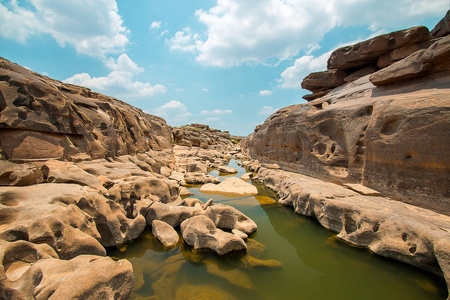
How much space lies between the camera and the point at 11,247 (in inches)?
92.0

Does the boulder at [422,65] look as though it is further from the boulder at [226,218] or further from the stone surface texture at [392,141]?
the boulder at [226,218]

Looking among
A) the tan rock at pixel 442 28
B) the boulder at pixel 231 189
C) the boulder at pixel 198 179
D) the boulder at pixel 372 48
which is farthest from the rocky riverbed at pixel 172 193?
the tan rock at pixel 442 28

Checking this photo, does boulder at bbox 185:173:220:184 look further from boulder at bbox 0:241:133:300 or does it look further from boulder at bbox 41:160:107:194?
boulder at bbox 0:241:133:300

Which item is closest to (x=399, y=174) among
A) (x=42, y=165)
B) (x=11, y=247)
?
(x=11, y=247)

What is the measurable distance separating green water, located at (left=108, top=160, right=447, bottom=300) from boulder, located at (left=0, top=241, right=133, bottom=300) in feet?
3.29

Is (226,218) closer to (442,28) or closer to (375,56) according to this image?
(375,56)

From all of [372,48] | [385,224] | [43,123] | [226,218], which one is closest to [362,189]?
[385,224]

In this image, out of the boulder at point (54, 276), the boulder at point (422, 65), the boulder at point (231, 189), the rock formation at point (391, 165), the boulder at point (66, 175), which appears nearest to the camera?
the boulder at point (54, 276)

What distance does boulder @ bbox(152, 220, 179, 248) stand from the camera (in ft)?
14.1

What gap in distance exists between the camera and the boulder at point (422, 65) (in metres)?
5.19

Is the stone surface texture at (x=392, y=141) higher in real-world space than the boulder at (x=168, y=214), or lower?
higher

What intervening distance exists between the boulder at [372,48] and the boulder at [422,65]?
5.91m

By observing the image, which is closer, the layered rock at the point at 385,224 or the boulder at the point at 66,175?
the layered rock at the point at 385,224

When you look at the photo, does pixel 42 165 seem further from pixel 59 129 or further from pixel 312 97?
pixel 312 97
